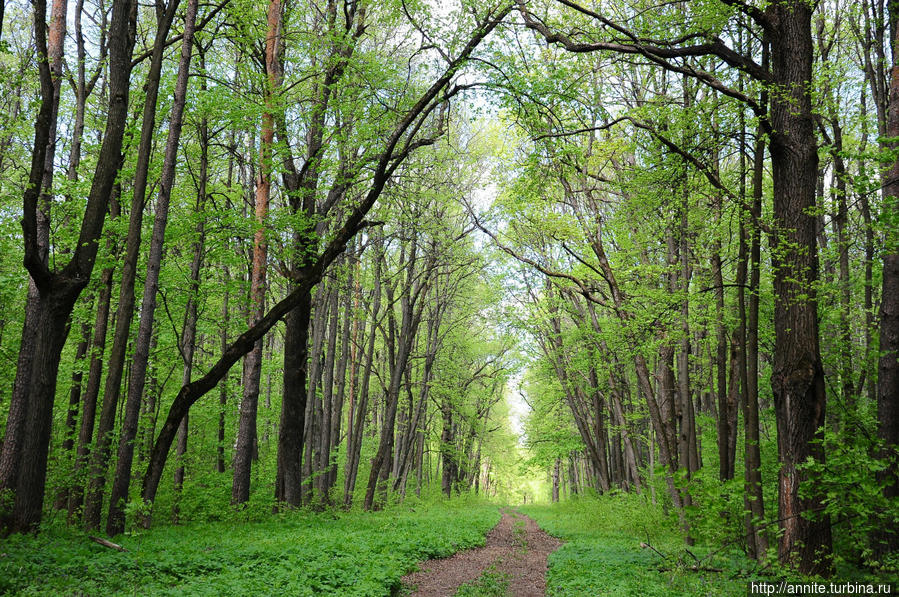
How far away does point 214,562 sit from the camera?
6.38 m

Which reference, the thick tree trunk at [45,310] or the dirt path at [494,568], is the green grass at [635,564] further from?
the thick tree trunk at [45,310]

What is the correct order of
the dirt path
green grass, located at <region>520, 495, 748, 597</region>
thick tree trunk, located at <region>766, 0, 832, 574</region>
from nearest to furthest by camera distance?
thick tree trunk, located at <region>766, 0, 832, 574</region>, green grass, located at <region>520, 495, 748, 597</region>, the dirt path

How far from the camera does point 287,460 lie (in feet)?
39.5

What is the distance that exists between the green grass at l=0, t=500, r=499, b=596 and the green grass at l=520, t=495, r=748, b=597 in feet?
8.35

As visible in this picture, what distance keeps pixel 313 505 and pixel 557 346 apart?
36.6ft

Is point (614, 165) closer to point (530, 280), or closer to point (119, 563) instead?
point (530, 280)

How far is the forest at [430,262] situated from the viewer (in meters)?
6.34

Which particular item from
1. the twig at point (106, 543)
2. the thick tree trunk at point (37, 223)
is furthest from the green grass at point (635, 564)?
the thick tree trunk at point (37, 223)

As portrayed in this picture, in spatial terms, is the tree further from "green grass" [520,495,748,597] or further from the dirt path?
the dirt path

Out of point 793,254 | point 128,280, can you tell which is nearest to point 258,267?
point 128,280

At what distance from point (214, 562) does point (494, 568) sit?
15.8 ft

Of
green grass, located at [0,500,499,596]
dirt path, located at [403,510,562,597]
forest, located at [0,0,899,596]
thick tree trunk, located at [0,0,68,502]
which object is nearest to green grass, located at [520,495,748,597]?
forest, located at [0,0,899,596]

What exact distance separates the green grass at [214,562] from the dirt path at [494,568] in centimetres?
32

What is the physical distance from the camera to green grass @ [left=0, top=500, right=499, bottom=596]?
202 inches
